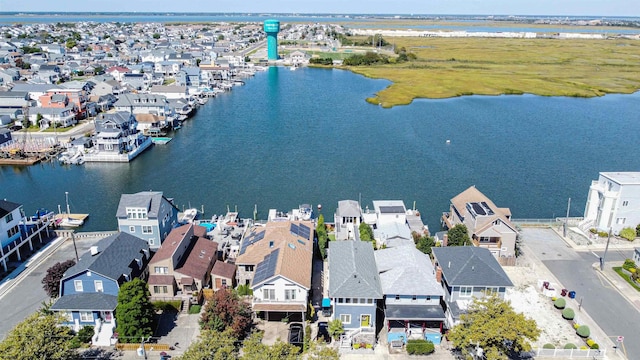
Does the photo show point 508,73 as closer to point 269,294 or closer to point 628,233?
point 628,233

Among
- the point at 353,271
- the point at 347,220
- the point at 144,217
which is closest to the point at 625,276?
the point at 353,271

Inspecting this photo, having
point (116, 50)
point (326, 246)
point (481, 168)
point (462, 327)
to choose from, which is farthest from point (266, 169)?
point (116, 50)

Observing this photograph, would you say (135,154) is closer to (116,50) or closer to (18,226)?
(18,226)

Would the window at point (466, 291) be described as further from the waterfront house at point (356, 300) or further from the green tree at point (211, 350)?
the green tree at point (211, 350)

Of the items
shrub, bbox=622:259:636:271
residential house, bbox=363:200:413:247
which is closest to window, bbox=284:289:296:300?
residential house, bbox=363:200:413:247

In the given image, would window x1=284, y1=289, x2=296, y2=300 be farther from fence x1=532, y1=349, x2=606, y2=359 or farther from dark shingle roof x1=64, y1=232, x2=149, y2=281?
fence x1=532, y1=349, x2=606, y2=359

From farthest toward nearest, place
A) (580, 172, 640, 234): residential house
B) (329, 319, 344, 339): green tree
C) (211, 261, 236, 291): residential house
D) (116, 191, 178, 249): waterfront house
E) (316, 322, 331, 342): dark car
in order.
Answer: (580, 172, 640, 234): residential house → (116, 191, 178, 249): waterfront house → (211, 261, 236, 291): residential house → (316, 322, 331, 342): dark car → (329, 319, 344, 339): green tree
